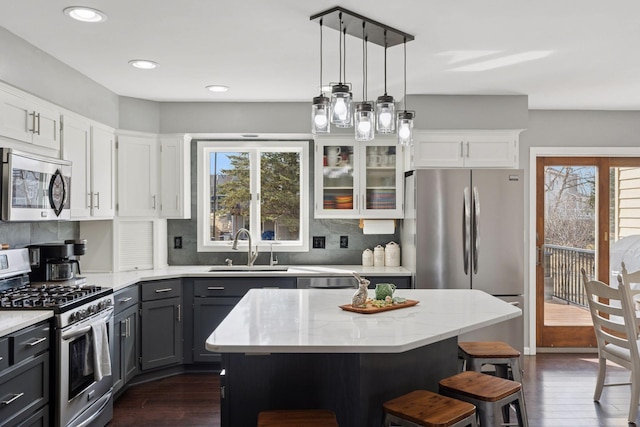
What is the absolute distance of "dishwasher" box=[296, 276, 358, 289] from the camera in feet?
15.0

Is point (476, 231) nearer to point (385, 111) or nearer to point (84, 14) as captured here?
point (385, 111)

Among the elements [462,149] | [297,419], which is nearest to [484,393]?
[297,419]

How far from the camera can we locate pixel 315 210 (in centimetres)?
497

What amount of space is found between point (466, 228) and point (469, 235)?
63 mm

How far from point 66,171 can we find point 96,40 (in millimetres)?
938

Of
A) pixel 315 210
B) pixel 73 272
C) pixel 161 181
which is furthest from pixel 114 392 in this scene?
pixel 315 210

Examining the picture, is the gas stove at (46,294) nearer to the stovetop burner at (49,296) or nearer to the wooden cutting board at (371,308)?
the stovetop burner at (49,296)

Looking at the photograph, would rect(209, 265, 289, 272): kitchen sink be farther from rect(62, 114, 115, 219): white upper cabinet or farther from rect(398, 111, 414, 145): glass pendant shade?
rect(398, 111, 414, 145): glass pendant shade

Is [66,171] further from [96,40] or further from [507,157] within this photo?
[507,157]

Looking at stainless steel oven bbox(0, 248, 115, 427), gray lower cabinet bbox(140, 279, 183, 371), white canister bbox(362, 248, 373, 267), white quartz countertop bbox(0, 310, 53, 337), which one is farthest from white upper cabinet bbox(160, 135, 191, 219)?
white quartz countertop bbox(0, 310, 53, 337)

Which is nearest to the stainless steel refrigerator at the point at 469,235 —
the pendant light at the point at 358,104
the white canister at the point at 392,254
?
the white canister at the point at 392,254

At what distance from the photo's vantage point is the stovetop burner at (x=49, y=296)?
281 centimetres

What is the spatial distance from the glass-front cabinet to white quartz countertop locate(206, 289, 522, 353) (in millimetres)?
1770

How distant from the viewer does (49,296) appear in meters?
3.05
